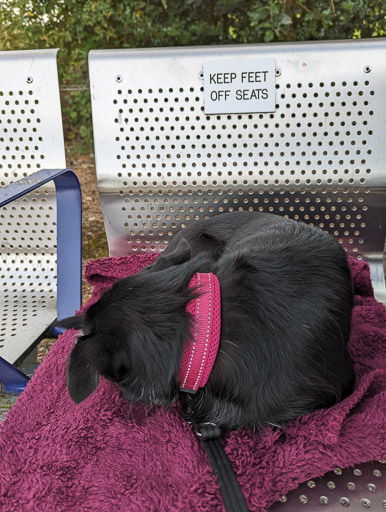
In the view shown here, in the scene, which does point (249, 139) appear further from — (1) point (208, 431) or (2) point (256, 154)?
(1) point (208, 431)

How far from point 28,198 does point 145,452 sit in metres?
1.24

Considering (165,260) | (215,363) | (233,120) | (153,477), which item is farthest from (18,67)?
(153,477)

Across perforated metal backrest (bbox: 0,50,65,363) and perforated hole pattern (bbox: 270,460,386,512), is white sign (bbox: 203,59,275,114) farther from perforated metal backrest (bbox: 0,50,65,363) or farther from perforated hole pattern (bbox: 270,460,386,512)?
perforated hole pattern (bbox: 270,460,386,512)

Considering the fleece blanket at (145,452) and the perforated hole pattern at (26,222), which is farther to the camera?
the perforated hole pattern at (26,222)

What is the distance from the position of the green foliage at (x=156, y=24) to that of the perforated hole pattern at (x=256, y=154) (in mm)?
1042

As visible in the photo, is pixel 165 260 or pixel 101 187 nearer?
pixel 165 260

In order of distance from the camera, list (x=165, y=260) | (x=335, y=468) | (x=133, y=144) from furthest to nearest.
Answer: (x=133, y=144) → (x=165, y=260) → (x=335, y=468)

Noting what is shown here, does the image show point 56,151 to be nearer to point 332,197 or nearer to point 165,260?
point 165,260

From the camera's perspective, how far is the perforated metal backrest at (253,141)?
6.04ft

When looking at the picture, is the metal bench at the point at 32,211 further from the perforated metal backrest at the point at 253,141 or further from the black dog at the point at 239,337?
the black dog at the point at 239,337

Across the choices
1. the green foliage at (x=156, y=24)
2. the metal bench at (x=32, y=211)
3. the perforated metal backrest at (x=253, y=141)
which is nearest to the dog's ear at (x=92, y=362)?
the metal bench at (x=32, y=211)

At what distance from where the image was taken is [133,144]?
1964 millimetres

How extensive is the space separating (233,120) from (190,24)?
1833mm

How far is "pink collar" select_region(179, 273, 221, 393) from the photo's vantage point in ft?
3.63
